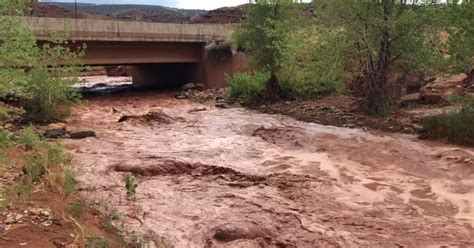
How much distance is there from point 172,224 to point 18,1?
5.13m

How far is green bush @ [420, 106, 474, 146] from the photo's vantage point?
517 inches

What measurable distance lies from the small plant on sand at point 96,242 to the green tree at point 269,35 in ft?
49.1

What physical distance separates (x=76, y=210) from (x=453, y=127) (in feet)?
34.5

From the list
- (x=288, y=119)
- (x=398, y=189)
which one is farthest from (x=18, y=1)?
(x=288, y=119)

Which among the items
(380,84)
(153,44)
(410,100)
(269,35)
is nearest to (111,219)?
(380,84)

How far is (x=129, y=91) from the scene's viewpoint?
31.8m

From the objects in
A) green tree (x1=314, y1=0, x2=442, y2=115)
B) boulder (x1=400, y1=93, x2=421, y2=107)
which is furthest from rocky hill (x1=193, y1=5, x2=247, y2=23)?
green tree (x1=314, y1=0, x2=442, y2=115)

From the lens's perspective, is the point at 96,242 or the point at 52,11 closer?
the point at 96,242

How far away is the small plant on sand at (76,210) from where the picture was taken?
7.34m

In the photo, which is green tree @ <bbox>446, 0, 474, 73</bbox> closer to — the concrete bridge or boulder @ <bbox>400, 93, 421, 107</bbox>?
boulder @ <bbox>400, 93, 421, 107</bbox>

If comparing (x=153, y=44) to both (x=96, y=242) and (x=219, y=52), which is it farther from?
(x=96, y=242)

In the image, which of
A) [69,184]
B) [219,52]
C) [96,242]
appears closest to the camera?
[96,242]

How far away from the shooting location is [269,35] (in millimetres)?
20359

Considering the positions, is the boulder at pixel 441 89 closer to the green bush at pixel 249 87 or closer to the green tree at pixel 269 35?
the green tree at pixel 269 35
